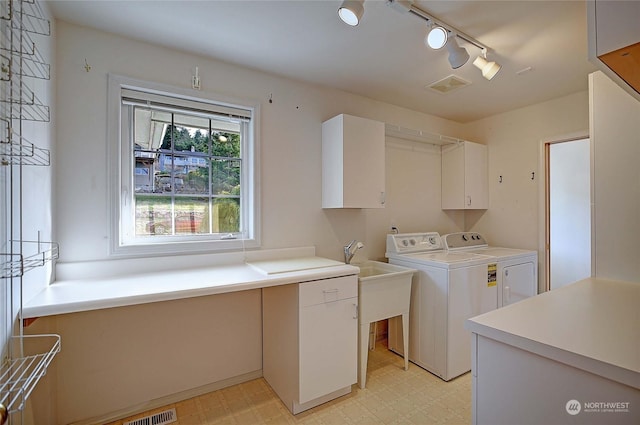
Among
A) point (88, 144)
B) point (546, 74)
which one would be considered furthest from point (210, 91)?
point (546, 74)

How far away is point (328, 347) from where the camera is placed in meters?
1.93

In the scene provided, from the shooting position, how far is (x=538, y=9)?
5.29ft

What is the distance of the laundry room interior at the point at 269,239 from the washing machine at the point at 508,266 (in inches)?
1.2

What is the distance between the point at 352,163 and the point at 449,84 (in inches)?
43.5

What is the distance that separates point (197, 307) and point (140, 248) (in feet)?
1.78

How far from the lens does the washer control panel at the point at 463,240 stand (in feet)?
9.91

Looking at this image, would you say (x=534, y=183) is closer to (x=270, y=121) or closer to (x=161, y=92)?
(x=270, y=121)

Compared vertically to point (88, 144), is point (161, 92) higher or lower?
higher

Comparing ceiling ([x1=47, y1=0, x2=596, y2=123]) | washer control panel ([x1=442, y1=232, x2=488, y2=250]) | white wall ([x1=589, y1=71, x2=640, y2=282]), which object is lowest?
washer control panel ([x1=442, y1=232, x2=488, y2=250])

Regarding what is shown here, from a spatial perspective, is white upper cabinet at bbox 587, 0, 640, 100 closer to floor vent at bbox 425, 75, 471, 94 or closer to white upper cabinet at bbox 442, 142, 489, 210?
floor vent at bbox 425, 75, 471, 94

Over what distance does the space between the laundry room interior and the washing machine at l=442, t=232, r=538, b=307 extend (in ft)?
0.10

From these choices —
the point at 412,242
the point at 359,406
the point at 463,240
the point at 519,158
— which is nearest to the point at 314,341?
the point at 359,406

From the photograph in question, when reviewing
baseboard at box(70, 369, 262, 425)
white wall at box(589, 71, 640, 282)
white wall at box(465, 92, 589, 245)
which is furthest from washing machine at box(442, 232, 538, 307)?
baseboard at box(70, 369, 262, 425)

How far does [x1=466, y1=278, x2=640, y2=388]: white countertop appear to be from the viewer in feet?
2.43
